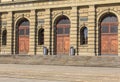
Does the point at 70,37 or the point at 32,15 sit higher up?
the point at 32,15

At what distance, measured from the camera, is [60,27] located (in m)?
42.9

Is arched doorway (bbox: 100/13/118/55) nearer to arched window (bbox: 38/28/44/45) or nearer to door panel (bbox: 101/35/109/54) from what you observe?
door panel (bbox: 101/35/109/54)

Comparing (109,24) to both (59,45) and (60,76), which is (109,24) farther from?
(60,76)

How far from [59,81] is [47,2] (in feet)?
73.7

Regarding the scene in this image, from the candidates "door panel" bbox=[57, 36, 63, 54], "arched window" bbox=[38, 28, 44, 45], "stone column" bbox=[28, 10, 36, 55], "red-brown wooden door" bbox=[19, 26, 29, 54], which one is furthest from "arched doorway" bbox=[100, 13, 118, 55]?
"red-brown wooden door" bbox=[19, 26, 29, 54]

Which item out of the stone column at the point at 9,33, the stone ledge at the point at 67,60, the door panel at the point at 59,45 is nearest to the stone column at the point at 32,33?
the stone column at the point at 9,33

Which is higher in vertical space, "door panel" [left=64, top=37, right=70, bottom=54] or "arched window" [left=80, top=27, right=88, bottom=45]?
"arched window" [left=80, top=27, right=88, bottom=45]

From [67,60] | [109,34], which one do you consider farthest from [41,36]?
[67,60]

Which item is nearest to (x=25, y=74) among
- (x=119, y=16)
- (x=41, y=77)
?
(x=41, y=77)

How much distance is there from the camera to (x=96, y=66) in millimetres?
31234

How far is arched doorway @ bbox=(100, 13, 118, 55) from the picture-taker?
39.4 metres

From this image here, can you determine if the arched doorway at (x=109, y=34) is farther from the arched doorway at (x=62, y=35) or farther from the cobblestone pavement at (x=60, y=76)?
the cobblestone pavement at (x=60, y=76)

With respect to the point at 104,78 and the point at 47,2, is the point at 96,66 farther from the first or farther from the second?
the point at 47,2

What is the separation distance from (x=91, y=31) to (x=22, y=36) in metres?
10.2
